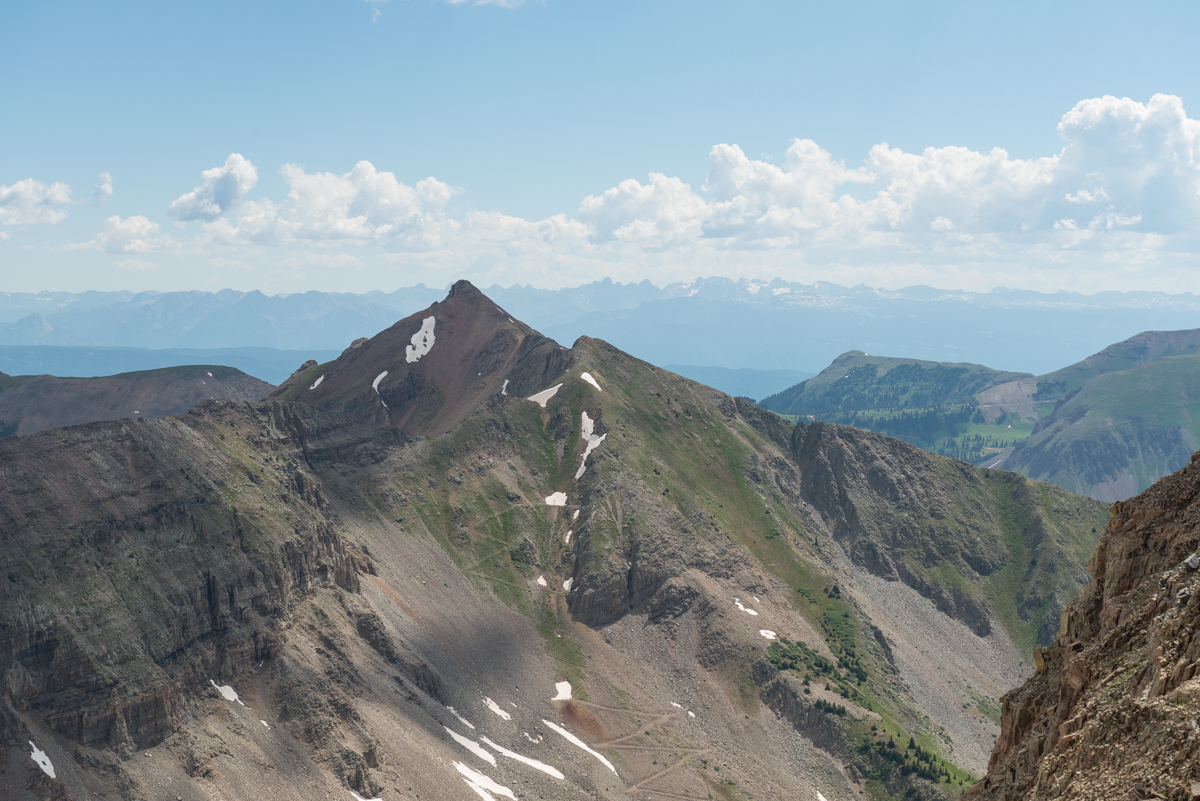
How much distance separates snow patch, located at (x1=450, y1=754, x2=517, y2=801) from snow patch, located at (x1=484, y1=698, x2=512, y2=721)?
61.6 ft

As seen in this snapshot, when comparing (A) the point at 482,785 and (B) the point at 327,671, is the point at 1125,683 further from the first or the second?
(B) the point at 327,671

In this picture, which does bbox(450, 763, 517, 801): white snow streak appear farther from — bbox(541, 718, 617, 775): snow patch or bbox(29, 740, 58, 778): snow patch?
bbox(29, 740, 58, 778): snow patch

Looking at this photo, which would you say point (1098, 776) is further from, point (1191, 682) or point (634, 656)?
point (634, 656)

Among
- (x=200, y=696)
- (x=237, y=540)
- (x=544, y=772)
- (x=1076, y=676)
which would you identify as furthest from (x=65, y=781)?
(x=1076, y=676)


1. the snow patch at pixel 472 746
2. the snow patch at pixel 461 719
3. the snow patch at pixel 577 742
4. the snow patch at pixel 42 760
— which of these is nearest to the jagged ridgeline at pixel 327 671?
the snow patch at pixel 42 760

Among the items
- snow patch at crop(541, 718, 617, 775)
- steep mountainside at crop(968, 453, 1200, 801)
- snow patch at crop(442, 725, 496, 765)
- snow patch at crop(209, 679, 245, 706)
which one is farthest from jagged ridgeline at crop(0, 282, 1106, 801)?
steep mountainside at crop(968, 453, 1200, 801)

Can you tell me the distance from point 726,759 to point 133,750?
347 ft

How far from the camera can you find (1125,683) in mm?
32719

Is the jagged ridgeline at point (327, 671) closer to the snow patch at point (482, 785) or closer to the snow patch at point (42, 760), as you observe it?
the snow patch at point (42, 760)

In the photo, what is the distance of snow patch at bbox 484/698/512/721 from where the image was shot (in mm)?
162038

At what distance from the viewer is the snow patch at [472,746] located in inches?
5846

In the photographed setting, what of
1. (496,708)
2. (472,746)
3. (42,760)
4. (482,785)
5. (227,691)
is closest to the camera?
(42,760)

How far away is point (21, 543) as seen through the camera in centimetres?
12694

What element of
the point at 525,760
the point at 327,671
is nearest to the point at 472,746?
the point at 525,760
